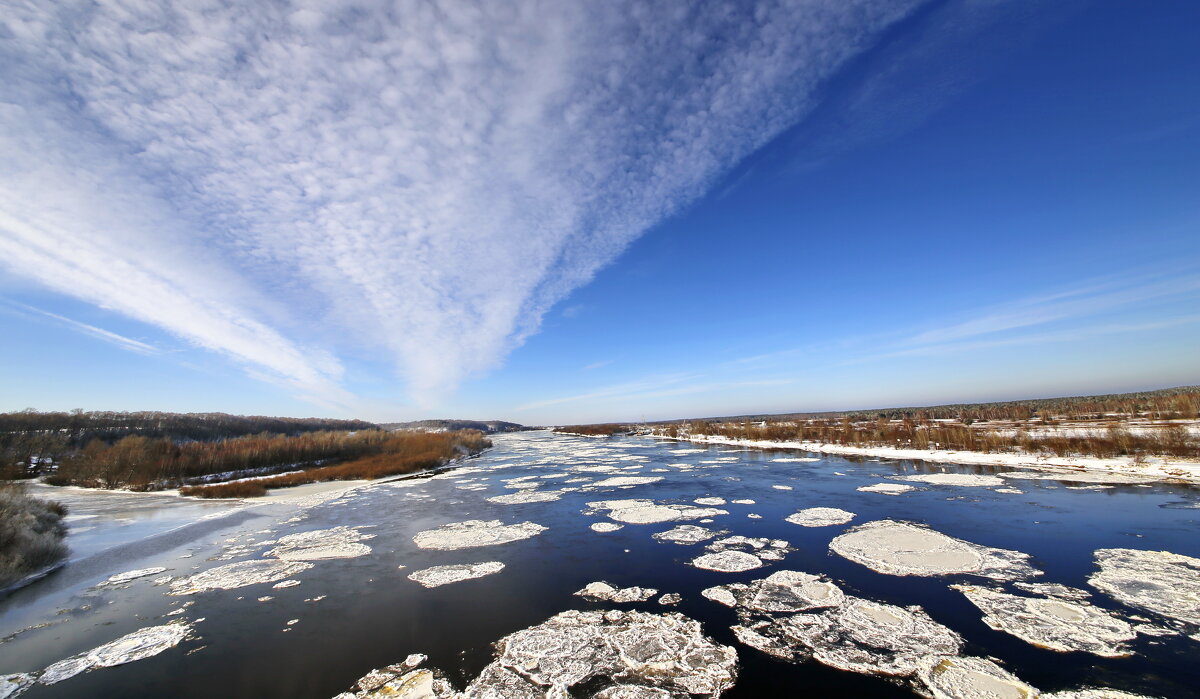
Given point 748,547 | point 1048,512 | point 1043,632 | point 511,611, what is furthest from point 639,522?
point 1048,512

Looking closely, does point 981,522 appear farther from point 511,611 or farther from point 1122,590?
point 511,611

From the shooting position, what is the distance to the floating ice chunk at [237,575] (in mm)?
7637

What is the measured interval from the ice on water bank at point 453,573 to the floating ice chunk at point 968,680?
6536mm

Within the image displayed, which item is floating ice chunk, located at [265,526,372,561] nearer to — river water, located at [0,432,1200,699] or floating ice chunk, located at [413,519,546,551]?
river water, located at [0,432,1200,699]

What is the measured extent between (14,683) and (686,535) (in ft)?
33.1

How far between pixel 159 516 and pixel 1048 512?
26703mm

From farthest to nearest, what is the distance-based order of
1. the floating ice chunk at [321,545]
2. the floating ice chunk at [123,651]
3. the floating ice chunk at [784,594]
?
the floating ice chunk at [321,545] < the floating ice chunk at [784,594] < the floating ice chunk at [123,651]

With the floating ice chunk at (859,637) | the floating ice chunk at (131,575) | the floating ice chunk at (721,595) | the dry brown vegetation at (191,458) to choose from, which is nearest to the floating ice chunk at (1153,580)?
the floating ice chunk at (859,637)

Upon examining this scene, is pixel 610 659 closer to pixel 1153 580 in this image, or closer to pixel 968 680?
pixel 968 680

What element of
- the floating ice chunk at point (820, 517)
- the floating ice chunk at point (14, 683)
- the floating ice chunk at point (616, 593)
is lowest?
the floating ice chunk at point (820, 517)

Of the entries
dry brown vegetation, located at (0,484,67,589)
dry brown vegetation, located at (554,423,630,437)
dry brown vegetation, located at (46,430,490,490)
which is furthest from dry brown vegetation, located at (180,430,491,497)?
dry brown vegetation, located at (554,423,630,437)

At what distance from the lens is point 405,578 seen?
25.5 feet

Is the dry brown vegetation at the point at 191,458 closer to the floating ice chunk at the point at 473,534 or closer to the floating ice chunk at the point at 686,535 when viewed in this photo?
the floating ice chunk at the point at 473,534

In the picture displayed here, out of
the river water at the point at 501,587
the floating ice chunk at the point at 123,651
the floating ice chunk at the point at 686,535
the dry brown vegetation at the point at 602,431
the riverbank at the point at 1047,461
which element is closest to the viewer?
the river water at the point at 501,587
